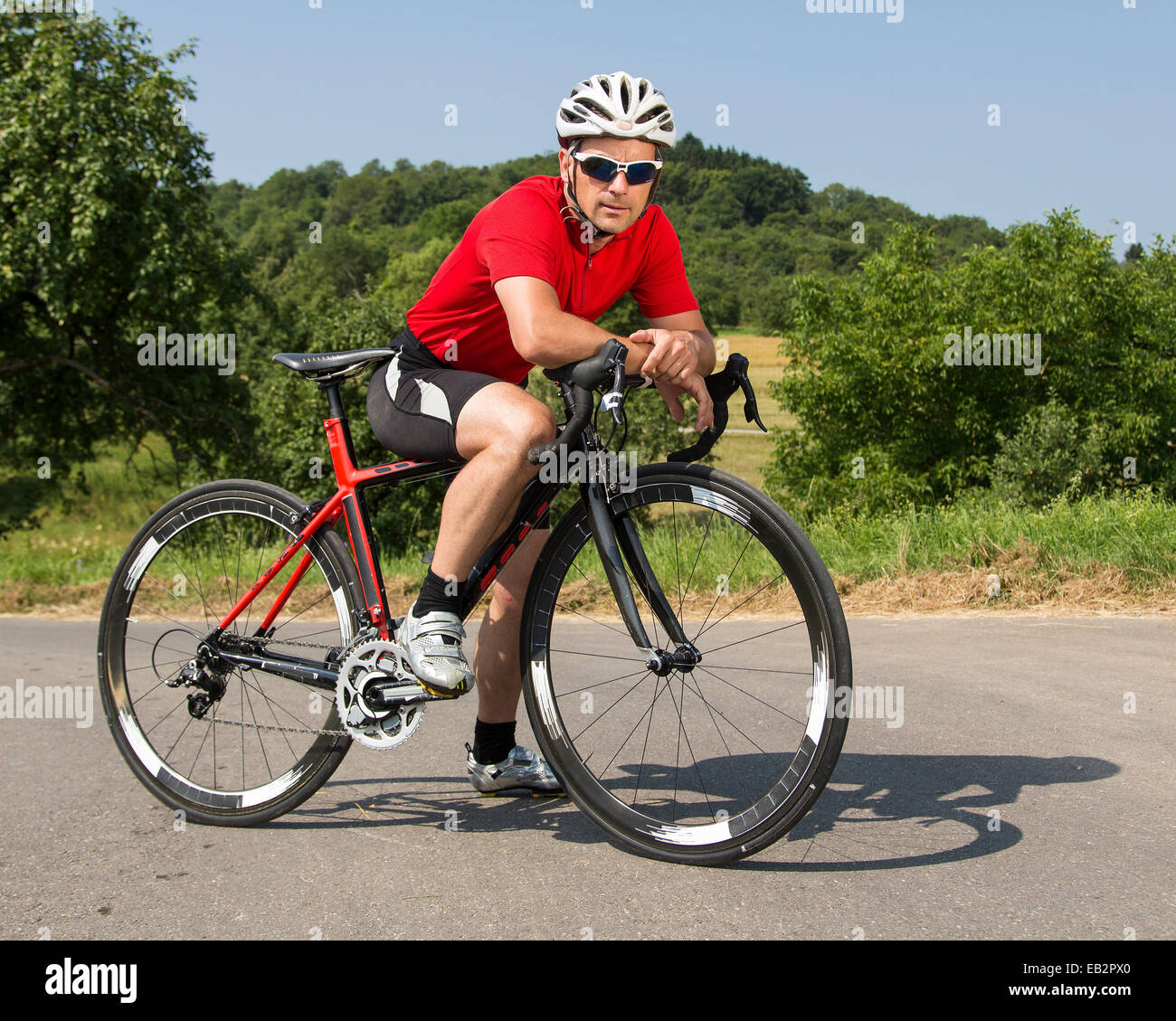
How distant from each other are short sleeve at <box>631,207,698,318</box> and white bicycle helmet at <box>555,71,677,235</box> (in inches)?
12.8

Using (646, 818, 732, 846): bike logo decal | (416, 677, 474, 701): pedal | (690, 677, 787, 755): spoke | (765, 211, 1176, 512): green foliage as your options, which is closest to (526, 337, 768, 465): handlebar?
(416, 677, 474, 701): pedal

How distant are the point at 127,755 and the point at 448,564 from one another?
1.39 metres

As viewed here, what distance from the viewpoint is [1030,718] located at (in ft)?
13.8

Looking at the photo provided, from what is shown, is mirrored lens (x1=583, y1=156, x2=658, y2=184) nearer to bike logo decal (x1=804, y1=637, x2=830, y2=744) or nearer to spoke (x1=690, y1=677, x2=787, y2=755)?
bike logo decal (x1=804, y1=637, x2=830, y2=744)

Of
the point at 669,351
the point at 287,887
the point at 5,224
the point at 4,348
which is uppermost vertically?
the point at 5,224

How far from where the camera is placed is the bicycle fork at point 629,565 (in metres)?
3.06

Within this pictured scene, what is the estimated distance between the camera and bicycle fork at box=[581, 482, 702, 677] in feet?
10.1

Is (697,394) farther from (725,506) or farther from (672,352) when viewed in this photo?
(725,506)

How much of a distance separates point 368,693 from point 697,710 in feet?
5.30

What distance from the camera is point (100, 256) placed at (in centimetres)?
2116

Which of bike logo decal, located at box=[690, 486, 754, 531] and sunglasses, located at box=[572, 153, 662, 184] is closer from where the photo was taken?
bike logo decal, located at box=[690, 486, 754, 531]

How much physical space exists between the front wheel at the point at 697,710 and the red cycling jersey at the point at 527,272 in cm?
64
